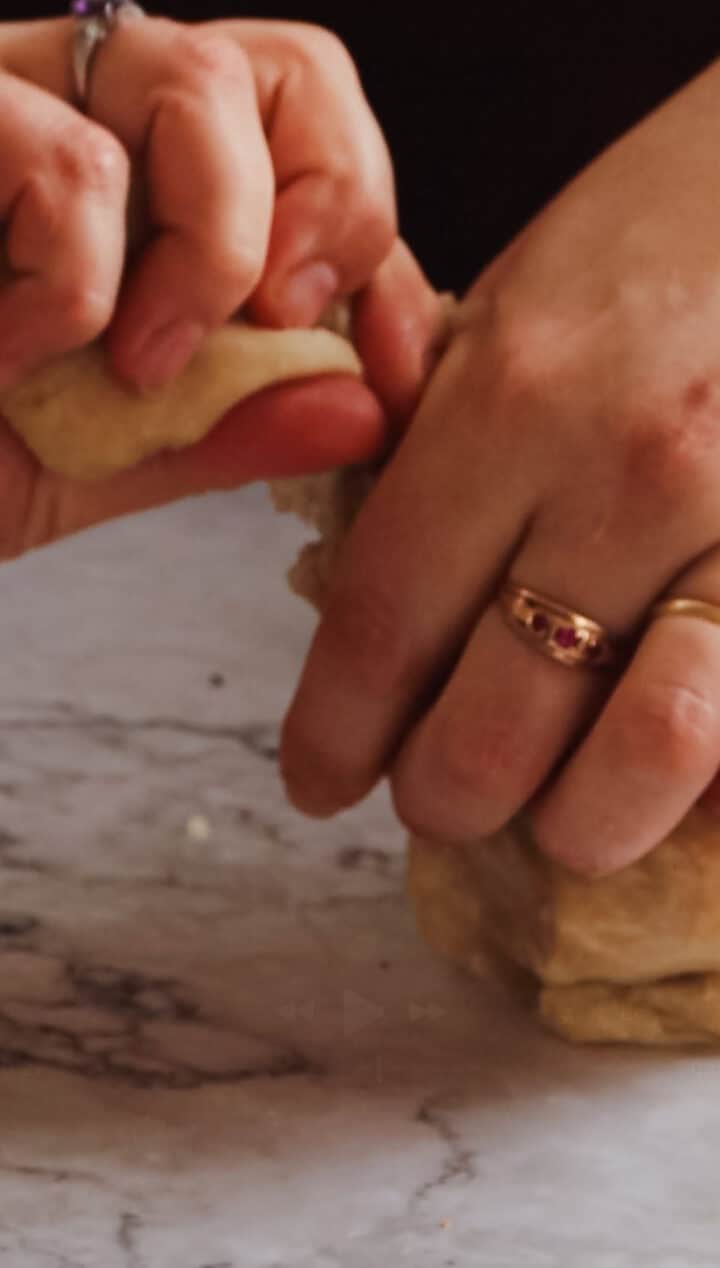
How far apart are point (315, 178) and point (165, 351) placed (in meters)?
0.10

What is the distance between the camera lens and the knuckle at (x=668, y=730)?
1.86 ft

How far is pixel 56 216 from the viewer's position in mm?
501

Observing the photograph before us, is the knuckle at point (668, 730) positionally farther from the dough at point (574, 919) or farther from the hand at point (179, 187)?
the hand at point (179, 187)

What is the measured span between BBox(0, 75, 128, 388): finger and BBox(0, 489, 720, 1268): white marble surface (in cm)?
29

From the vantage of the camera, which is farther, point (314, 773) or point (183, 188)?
point (314, 773)

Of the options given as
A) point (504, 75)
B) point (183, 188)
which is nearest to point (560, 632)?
point (183, 188)

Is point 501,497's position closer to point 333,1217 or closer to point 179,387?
point 179,387

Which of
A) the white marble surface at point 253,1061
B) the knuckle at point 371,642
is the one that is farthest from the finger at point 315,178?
the white marble surface at point 253,1061

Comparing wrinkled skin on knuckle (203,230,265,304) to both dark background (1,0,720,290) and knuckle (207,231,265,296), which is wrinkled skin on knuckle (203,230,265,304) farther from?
dark background (1,0,720,290)

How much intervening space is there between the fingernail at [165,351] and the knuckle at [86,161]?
0.05 m

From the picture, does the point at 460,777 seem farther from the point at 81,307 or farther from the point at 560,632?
the point at 81,307

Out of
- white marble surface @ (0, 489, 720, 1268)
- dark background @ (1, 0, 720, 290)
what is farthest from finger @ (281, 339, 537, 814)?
dark background @ (1, 0, 720, 290)

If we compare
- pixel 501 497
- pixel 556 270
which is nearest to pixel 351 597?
pixel 501 497

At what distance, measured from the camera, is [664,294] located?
64 cm
